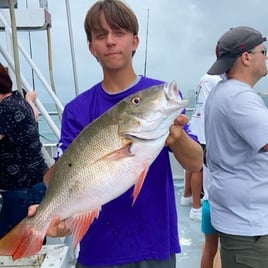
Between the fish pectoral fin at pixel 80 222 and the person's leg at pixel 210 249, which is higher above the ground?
the fish pectoral fin at pixel 80 222

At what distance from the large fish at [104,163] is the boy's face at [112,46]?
266mm

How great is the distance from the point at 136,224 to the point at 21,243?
45 cm

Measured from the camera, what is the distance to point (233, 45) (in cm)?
225

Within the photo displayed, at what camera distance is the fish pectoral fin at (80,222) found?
1407mm

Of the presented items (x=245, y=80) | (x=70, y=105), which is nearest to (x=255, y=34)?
(x=245, y=80)

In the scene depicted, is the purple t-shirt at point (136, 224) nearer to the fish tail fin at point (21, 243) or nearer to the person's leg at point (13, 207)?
the fish tail fin at point (21, 243)

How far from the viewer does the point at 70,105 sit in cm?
172

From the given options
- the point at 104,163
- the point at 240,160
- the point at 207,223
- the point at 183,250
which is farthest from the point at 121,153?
the point at 183,250

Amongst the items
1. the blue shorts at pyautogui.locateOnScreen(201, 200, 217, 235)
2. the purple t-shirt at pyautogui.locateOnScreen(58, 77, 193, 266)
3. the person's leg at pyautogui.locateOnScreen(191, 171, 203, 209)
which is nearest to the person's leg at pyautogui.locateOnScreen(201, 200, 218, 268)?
the blue shorts at pyautogui.locateOnScreen(201, 200, 217, 235)

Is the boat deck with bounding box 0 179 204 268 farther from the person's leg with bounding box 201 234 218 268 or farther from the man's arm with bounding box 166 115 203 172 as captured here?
the man's arm with bounding box 166 115 203 172

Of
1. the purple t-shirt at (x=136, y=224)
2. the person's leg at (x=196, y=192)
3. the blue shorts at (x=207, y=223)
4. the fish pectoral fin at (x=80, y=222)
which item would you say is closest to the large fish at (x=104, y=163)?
the fish pectoral fin at (x=80, y=222)

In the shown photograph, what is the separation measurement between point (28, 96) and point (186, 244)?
1.98m

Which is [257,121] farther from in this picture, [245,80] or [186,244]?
Answer: [186,244]

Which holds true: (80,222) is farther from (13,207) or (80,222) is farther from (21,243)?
(13,207)
